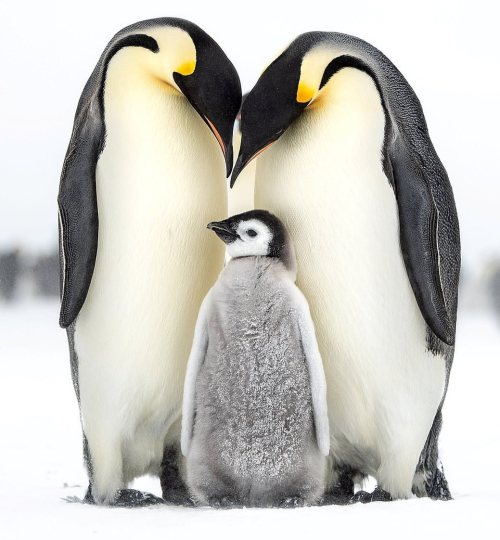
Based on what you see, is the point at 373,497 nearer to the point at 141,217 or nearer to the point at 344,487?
the point at 344,487

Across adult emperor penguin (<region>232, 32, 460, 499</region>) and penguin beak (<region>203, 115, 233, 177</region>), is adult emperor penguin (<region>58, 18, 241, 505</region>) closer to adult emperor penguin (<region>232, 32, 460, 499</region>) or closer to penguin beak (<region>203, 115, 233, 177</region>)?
penguin beak (<region>203, 115, 233, 177</region>)

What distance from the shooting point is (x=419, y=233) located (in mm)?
2615

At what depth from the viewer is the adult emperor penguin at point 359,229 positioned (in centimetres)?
262

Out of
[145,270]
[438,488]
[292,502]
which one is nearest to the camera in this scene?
[292,502]

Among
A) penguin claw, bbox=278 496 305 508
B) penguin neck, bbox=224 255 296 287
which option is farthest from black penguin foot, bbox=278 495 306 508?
penguin neck, bbox=224 255 296 287

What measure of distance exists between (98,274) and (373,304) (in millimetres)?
651

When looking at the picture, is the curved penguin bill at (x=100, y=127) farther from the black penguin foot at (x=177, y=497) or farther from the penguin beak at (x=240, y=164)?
the black penguin foot at (x=177, y=497)

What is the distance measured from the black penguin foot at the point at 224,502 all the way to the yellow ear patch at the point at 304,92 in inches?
35.8

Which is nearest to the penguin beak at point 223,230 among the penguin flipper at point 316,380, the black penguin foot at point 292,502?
the penguin flipper at point 316,380

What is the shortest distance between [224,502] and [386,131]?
36.3 inches

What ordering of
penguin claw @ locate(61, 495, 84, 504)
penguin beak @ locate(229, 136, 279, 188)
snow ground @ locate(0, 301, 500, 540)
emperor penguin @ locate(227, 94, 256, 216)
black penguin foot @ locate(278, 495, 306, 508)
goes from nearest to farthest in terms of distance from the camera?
A: snow ground @ locate(0, 301, 500, 540)
black penguin foot @ locate(278, 495, 306, 508)
penguin beak @ locate(229, 136, 279, 188)
penguin claw @ locate(61, 495, 84, 504)
emperor penguin @ locate(227, 94, 256, 216)

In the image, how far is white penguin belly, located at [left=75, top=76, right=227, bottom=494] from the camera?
8.75 ft

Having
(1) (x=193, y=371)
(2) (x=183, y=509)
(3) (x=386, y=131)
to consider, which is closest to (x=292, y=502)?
(2) (x=183, y=509)

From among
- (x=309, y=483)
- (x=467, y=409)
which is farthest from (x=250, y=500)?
(x=467, y=409)
